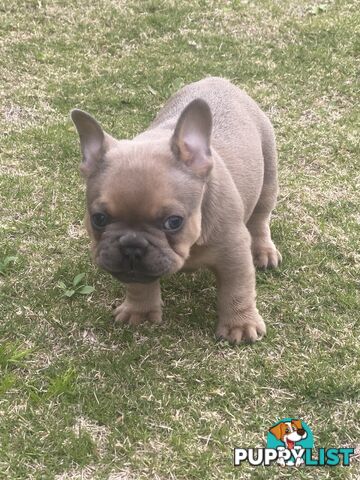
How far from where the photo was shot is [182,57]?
7.61 metres

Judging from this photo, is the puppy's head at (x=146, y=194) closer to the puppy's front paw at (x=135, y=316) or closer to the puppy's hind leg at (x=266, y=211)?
the puppy's front paw at (x=135, y=316)

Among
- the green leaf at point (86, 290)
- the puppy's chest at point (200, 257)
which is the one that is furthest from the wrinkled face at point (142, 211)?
the green leaf at point (86, 290)

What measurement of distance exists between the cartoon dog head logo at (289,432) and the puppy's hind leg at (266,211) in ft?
4.80

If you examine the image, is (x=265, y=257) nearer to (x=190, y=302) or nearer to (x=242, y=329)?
(x=190, y=302)

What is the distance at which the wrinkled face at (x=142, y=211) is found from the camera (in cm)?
313

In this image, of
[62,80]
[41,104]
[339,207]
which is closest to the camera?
[339,207]

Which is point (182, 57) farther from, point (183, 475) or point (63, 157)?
point (183, 475)

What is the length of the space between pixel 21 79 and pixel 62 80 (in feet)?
1.54

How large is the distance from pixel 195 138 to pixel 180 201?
0.42 metres

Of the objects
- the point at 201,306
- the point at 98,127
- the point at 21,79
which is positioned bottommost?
the point at 201,306

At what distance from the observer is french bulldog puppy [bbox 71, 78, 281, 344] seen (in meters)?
3.17

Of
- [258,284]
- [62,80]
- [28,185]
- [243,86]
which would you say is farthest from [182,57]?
[258,284]

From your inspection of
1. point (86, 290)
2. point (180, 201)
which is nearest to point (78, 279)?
point (86, 290)

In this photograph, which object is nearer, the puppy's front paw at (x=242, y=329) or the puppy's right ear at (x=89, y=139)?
the puppy's right ear at (x=89, y=139)
